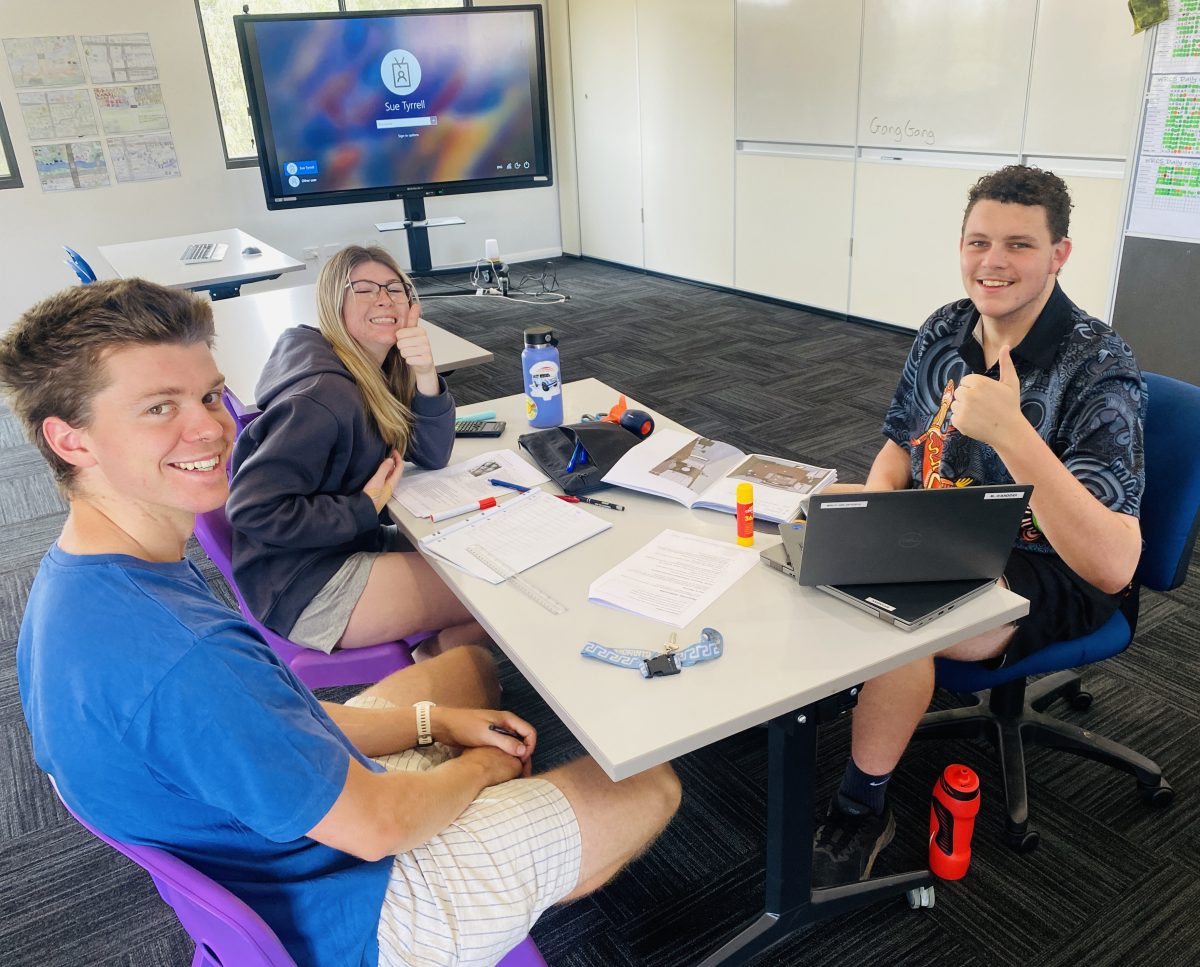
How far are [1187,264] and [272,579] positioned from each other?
357cm

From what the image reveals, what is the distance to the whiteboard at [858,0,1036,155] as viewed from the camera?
165 inches

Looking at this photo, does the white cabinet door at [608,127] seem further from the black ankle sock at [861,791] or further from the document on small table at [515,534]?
the black ankle sock at [861,791]

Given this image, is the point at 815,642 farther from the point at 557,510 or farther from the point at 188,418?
the point at 188,418

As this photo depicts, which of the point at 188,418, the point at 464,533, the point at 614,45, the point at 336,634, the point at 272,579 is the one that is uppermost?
the point at 614,45

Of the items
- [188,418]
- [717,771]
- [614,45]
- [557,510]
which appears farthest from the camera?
[614,45]

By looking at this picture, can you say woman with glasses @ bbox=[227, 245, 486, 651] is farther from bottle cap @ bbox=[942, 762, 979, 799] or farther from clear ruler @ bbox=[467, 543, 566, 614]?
bottle cap @ bbox=[942, 762, 979, 799]

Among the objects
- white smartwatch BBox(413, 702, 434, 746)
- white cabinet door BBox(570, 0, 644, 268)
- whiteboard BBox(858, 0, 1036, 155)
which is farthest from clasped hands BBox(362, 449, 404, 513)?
white cabinet door BBox(570, 0, 644, 268)

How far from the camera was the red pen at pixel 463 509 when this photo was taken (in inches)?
66.9

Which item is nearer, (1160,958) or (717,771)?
(1160,958)

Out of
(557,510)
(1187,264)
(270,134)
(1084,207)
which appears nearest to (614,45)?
(270,134)

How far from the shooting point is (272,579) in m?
1.74

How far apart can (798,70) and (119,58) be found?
427 centimetres

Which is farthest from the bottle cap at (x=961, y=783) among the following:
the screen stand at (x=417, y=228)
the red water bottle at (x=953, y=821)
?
the screen stand at (x=417, y=228)

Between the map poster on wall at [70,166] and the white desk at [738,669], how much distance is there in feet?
18.3
